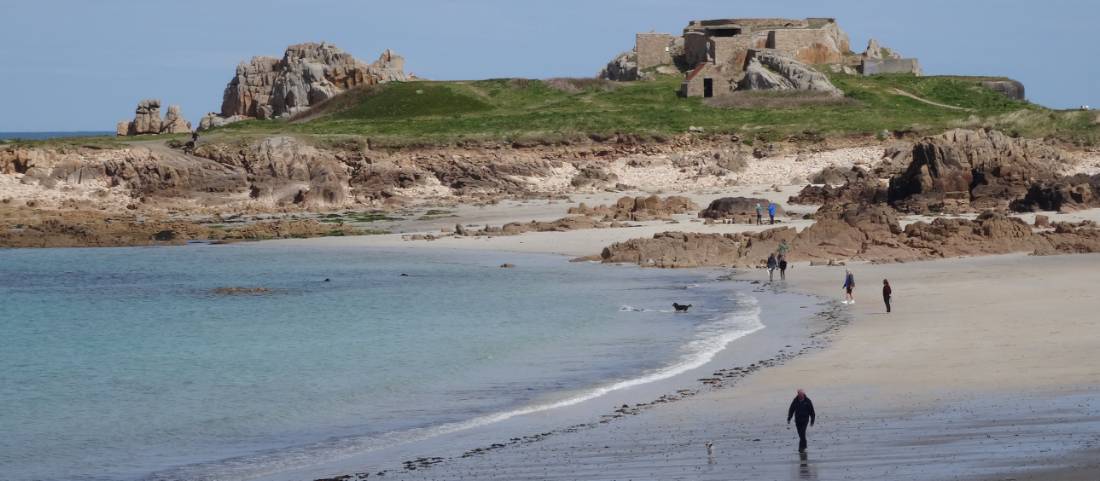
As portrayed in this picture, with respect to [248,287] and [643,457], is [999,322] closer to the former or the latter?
[643,457]

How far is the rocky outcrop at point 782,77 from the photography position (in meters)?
66.4

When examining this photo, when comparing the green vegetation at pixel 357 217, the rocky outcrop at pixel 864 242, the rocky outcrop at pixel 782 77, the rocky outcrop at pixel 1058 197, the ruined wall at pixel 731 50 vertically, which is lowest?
the rocky outcrop at pixel 864 242

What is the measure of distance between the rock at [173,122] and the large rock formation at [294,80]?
3.19m

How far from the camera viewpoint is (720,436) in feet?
46.3

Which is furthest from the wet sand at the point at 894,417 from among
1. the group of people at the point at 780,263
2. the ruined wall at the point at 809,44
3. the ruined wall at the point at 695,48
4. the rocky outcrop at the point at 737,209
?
the ruined wall at the point at 695,48

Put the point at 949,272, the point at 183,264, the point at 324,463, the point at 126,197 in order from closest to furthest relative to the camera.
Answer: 1. the point at 324,463
2. the point at 949,272
3. the point at 183,264
4. the point at 126,197

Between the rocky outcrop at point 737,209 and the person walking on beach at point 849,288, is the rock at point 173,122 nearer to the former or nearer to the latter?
the rocky outcrop at point 737,209

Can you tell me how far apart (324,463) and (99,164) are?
4034 cm

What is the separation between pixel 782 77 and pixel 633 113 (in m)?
9.00

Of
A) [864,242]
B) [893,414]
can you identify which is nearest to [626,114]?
[864,242]

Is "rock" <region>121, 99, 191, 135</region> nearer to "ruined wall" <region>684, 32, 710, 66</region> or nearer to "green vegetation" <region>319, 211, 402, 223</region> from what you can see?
"green vegetation" <region>319, 211, 402, 223</region>

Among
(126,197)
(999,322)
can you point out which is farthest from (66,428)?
(126,197)

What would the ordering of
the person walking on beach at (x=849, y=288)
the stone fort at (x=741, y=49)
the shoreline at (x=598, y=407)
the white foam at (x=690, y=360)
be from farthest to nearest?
the stone fort at (x=741, y=49), the person walking on beach at (x=849, y=288), the white foam at (x=690, y=360), the shoreline at (x=598, y=407)

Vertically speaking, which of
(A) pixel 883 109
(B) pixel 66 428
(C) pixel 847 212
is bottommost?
(B) pixel 66 428
